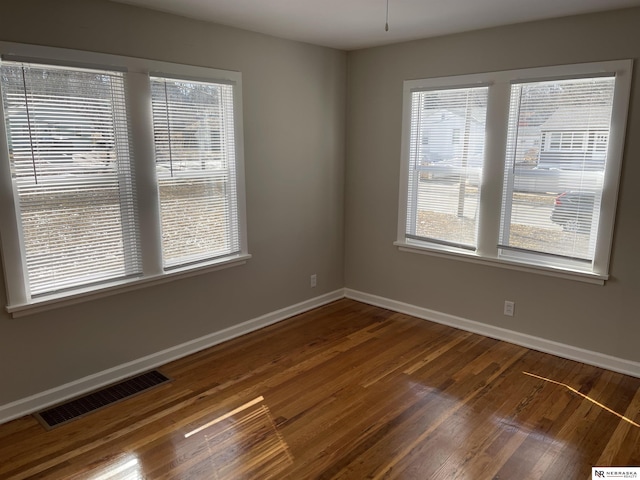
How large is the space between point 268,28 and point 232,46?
303 mm

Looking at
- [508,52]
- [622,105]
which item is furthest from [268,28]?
[622,105]

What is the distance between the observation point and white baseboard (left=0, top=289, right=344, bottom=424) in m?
2.74

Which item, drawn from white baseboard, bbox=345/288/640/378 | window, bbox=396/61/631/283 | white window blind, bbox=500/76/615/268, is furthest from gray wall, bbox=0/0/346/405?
white window blind, bbox=500/76/615/268

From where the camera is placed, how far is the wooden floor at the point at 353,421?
232 centimetres

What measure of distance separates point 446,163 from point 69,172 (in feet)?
9.21

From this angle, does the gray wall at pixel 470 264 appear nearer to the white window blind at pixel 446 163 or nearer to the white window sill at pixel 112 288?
the white window blind at pixel 446 163

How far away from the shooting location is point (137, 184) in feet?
10.1

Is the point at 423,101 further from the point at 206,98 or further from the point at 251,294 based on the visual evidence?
the point at 251,294

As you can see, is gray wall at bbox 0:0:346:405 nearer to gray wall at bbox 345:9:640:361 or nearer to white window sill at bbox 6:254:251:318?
white window sill at bbox 6:254:251:318

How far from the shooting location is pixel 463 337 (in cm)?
385

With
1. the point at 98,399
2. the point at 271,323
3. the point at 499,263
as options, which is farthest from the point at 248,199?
the point at 499,263

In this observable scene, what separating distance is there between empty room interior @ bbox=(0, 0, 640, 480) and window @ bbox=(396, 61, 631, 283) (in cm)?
2

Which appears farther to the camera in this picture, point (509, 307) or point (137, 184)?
point (509, 307)

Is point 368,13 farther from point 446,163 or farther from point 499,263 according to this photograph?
point 499,263
